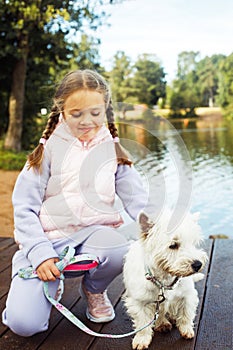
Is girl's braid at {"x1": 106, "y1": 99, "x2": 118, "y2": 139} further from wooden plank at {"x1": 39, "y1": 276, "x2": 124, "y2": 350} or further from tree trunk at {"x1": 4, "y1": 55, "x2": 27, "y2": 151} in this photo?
tree trunk at {"x1": 4, "y1": 55, "x2": 27, "y2": 151}

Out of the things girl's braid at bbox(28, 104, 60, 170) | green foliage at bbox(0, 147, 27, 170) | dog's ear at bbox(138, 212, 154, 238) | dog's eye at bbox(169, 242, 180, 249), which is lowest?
green foliage at bbox(0, 147, 27, 170)

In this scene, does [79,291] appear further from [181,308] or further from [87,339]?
[181,308]

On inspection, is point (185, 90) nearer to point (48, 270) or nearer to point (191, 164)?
point (191, 164)

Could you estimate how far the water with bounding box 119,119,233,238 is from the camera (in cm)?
163

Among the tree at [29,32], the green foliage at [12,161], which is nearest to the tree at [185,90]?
the tree at [29,32]

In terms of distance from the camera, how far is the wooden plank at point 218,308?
146 centimetres

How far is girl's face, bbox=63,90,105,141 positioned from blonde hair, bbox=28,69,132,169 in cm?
2

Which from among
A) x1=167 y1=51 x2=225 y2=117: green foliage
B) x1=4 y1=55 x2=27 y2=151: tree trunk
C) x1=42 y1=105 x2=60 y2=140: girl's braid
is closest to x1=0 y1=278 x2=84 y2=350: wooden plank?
x1=42 y1=105 x2=60 y2=140: girl's braid

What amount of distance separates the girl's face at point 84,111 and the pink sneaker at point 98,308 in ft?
1.82

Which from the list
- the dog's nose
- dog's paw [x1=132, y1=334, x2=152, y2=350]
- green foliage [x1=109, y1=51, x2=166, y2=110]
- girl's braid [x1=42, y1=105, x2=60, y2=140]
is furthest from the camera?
green foliage [x1=109, y1=51, x2=166, y2=110]

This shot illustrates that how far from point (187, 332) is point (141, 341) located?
145 mm

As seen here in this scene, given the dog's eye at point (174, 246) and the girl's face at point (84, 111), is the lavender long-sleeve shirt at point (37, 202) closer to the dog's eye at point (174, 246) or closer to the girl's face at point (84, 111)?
the girl's face at point (84, 111)

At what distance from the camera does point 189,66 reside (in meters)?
7.00

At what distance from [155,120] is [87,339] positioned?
72 centimetres
